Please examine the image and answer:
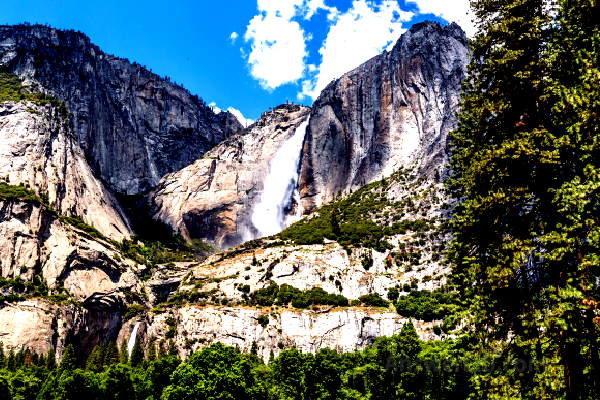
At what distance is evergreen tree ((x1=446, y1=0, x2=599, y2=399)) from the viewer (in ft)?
46.8

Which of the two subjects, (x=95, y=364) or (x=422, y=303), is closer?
(x=95, y=364)

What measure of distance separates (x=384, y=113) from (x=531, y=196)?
488ft

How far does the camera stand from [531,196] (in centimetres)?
1803

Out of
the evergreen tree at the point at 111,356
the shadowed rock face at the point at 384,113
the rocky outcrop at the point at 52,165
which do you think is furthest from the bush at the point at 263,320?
the rocky outcrop at the point at 52,165

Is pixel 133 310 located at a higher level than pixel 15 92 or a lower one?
lower

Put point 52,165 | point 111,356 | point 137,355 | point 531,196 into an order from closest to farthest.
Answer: point 531,196 < point 111,356 < point 137,355 < point 52,165

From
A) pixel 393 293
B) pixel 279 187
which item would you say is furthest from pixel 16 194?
pixel 279 187

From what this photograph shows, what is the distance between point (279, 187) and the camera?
18862 centimetres

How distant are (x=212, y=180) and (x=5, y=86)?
260ft

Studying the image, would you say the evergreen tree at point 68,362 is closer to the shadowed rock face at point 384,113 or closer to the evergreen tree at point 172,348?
the evergreen tree at point 172,348

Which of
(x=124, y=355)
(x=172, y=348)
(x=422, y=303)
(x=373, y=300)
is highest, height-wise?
(x=373, y=300)

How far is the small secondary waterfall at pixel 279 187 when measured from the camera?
7096 inches

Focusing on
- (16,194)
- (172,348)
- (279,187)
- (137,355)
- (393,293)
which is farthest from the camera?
(279,187)

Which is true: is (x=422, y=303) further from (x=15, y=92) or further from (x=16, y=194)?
(x=15, y=92)
